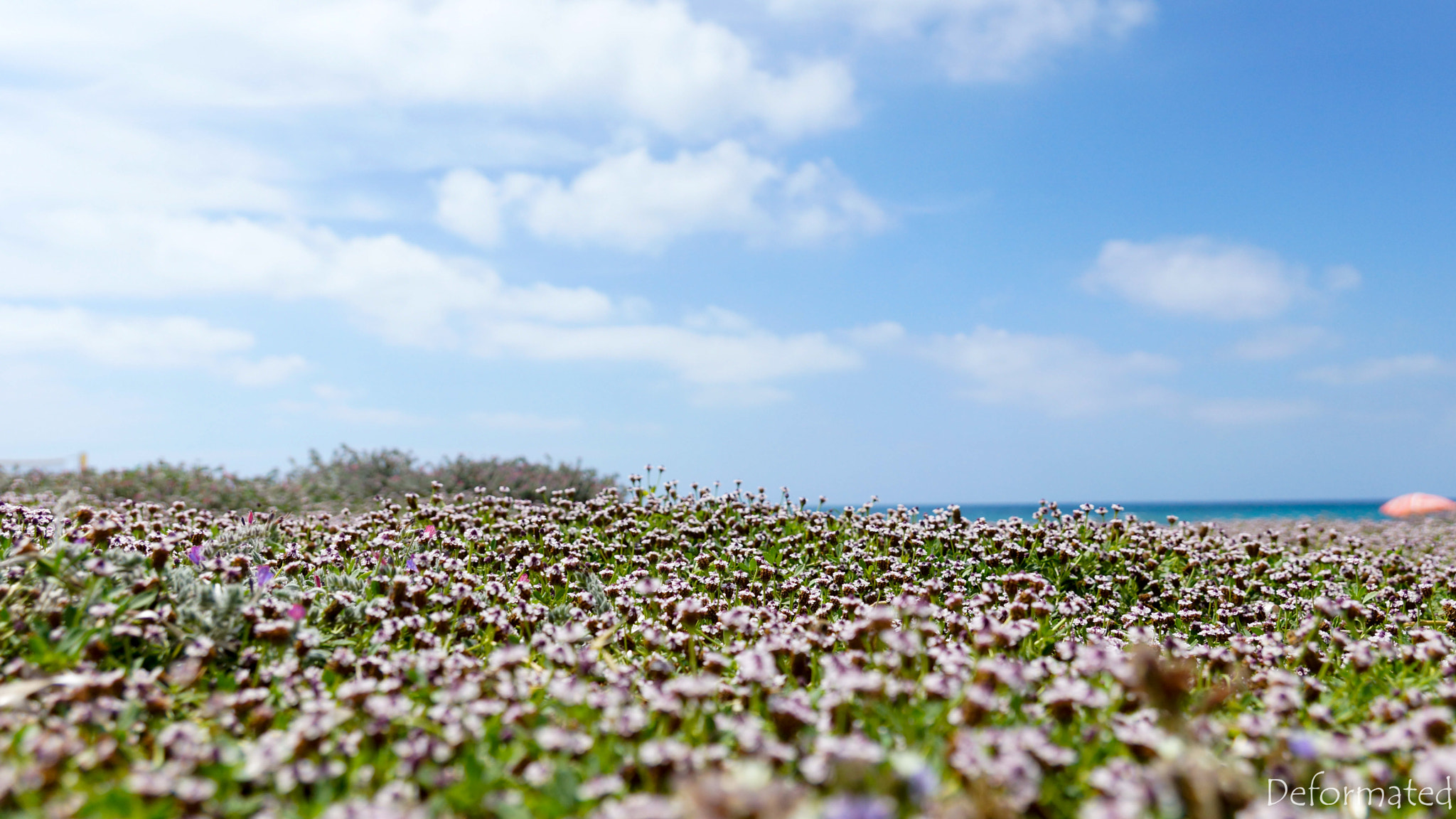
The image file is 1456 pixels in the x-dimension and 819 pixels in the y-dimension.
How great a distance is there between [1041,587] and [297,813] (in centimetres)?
504

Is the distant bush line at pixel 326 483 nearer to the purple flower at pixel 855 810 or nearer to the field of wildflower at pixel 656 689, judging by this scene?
the field of wildflower at pixel 656 689

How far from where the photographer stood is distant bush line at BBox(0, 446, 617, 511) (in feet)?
55.0

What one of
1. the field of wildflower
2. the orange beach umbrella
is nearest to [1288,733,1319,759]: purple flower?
the field of wildflower

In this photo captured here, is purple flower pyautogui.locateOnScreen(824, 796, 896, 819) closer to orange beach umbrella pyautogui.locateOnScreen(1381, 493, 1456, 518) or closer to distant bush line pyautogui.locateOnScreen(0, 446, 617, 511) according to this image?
distant bush line pyautogui.locateOnScreen(0, 446, 617, 511)

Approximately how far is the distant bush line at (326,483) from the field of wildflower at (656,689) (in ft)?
32.1

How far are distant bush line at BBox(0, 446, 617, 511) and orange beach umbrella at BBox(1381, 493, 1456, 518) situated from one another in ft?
57.5

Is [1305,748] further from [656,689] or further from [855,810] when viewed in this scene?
[656,689]

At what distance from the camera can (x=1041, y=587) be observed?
645 cm

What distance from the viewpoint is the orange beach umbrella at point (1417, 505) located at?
20.0m

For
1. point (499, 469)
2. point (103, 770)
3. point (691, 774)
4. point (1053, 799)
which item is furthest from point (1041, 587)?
point (499, 469)

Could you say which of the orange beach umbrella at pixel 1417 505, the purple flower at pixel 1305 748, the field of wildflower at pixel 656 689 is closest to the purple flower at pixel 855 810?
the field of wildflower at pixel 656 689

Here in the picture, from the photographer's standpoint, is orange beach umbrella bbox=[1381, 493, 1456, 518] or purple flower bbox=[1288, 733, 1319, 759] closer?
purple flower bbox=[1288, 733, 1319, 759]

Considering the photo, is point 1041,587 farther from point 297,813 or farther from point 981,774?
point 297,813

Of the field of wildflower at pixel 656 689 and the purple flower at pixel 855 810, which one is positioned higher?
the purple flower at pixel 855 810
